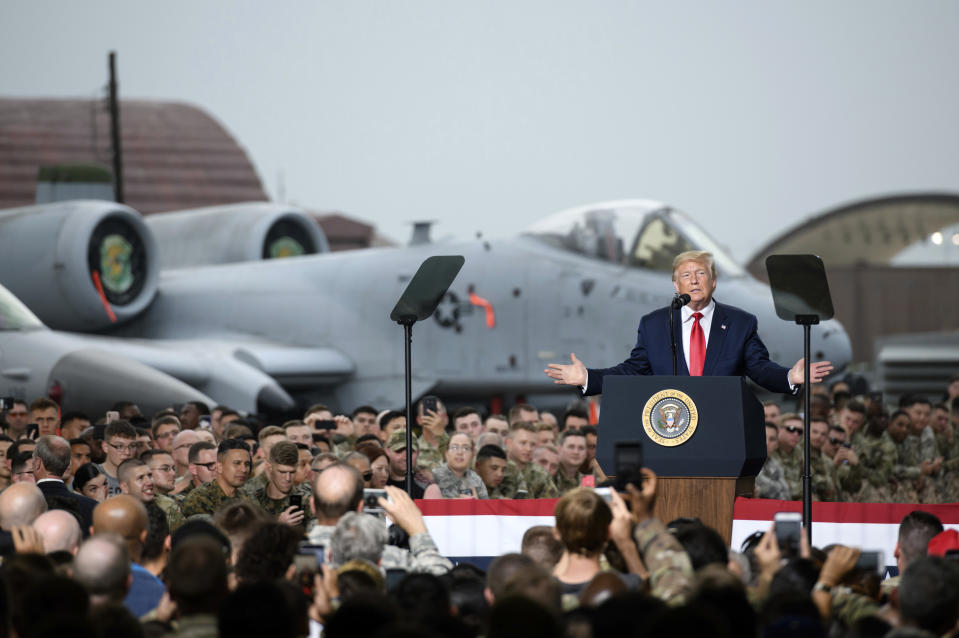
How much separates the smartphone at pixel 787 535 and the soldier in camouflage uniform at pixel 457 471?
369 centimetres

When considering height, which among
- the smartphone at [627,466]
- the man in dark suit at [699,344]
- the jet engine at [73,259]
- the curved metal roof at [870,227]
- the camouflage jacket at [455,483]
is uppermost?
the curved metal roof at [870,227]

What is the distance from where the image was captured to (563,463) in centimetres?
884

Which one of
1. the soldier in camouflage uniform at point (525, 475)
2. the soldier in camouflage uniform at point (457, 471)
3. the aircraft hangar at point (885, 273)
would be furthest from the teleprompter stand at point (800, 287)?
the aircraft hangar at point (885, 273)

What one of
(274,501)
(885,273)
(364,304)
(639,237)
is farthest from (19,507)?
(885,273)

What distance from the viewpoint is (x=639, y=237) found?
14883 millimetres

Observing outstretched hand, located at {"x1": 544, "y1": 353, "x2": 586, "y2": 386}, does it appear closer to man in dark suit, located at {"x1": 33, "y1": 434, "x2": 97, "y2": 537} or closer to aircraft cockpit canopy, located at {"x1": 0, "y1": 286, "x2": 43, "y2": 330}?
man in dark suit, located at {"x1": 33, "y1": 434, "x2": 97, "y2": 537}

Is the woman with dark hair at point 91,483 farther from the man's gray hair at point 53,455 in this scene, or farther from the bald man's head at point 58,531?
the bald man's head at point 58,531

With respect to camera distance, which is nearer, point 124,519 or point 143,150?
point 124,519

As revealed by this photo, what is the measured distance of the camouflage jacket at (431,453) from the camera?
332 inches

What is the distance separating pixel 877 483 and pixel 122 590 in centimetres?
802

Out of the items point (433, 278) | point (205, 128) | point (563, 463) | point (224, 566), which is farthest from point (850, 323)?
point (205, 128)

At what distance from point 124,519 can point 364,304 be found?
12518 millimetres

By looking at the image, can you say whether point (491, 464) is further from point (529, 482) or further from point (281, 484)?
point (281, 484)

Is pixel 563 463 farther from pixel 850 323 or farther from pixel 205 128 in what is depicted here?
pixel 205 128
